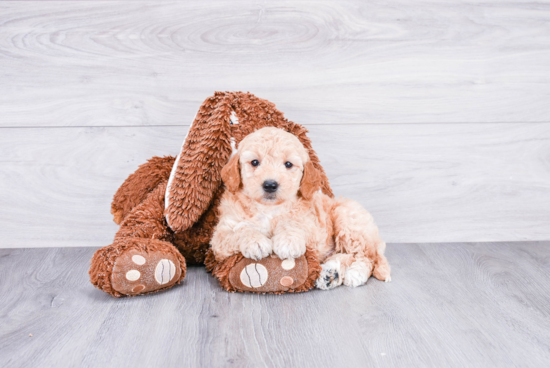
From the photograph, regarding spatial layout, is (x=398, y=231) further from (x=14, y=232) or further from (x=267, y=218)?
(x=14, y=232)

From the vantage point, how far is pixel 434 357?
0.78 meters

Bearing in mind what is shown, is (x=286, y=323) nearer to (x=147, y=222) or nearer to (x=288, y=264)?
(x=288, y=264)

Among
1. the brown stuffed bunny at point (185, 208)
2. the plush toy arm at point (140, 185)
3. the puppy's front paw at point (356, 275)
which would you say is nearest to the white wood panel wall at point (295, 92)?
the plush toy arm at point (140, 185)

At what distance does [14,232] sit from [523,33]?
5.86ft

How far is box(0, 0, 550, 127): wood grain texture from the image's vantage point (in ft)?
4.72

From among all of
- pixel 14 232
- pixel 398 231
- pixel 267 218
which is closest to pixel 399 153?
pixel 398 231

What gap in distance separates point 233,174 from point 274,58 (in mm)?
571

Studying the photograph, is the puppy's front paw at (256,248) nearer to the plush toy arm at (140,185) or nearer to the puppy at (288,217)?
the puppy at (288,217)

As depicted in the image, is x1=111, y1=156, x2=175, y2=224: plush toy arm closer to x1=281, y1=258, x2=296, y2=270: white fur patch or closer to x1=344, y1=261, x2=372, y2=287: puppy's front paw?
x1=281, y1=258, x2=296, y2=270: white fur patch

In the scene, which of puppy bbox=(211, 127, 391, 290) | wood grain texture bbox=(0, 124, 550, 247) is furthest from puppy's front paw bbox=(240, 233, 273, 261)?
wood grain texture bbox=(0, 124, 550, 247)

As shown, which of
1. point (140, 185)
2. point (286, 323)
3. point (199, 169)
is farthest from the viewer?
point (140, 185)

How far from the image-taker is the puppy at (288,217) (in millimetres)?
1006

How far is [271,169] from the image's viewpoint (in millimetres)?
1008

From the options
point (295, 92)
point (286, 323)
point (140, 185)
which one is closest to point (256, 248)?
point (286, 323)
